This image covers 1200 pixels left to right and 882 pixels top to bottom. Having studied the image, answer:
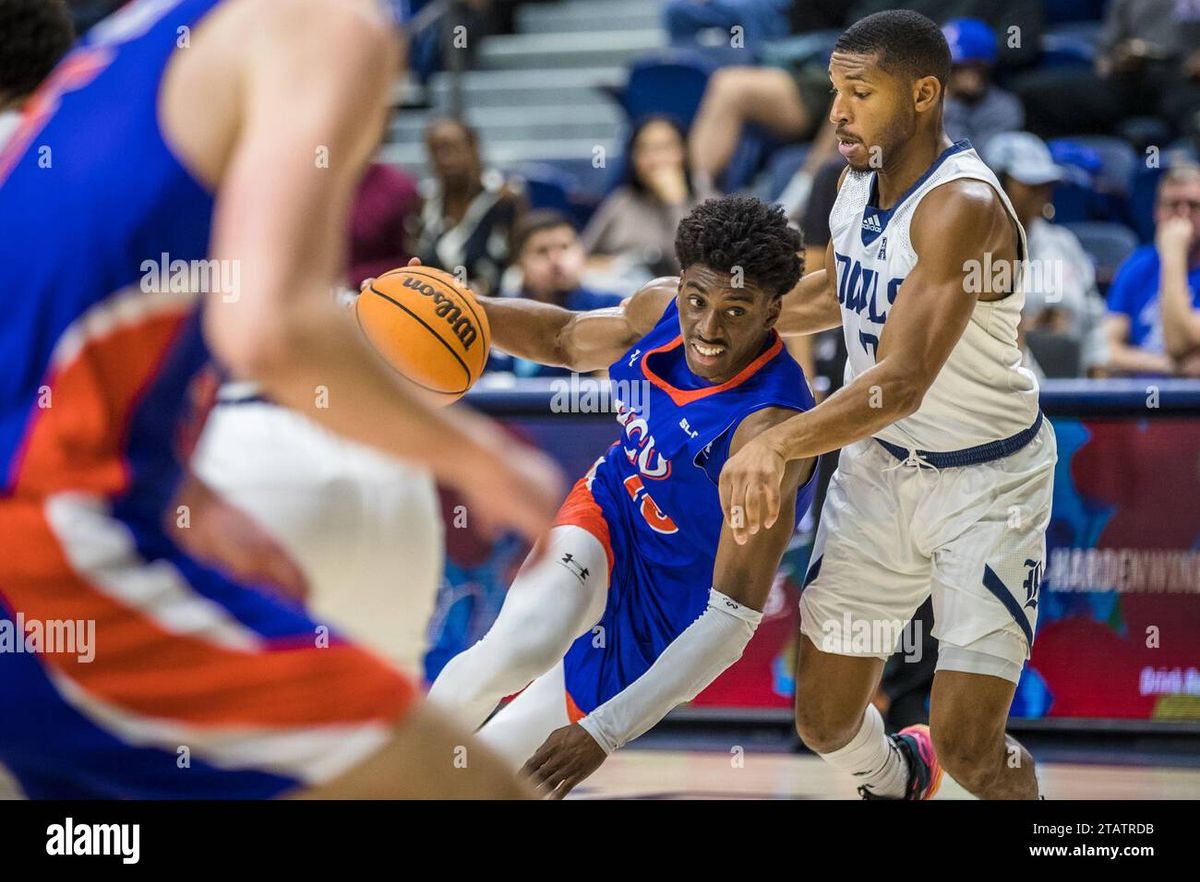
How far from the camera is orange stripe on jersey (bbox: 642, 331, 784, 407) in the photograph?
3836 mm

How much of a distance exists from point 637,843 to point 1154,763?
103 inches

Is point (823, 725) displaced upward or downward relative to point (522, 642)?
downward

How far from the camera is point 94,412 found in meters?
1.94

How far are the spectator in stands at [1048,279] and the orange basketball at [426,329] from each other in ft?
8.87

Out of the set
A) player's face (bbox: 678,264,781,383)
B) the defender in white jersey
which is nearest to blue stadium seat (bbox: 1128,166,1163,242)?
the defender in white jersey

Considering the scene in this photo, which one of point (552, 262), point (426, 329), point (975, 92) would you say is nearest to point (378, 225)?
point (552, 262)

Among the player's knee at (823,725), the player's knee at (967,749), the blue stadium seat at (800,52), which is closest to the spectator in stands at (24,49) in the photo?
the player's knee at (823,725)

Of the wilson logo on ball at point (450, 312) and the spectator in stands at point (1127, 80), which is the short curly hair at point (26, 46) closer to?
the wilson logo on ball at point (450, 312)

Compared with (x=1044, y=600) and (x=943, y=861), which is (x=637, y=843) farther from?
(x=1044, y=600)

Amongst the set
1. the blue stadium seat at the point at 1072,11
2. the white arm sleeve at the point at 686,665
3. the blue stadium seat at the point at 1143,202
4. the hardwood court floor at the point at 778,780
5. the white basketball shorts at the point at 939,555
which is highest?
the blue stadium seat at the point at 1072,11

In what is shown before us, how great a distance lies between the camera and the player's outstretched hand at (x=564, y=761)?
343 cm

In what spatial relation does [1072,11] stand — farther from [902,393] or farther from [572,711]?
[572,711]

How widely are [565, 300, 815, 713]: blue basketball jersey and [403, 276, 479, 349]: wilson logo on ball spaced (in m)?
0.40

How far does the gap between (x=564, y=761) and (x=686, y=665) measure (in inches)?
14.4
